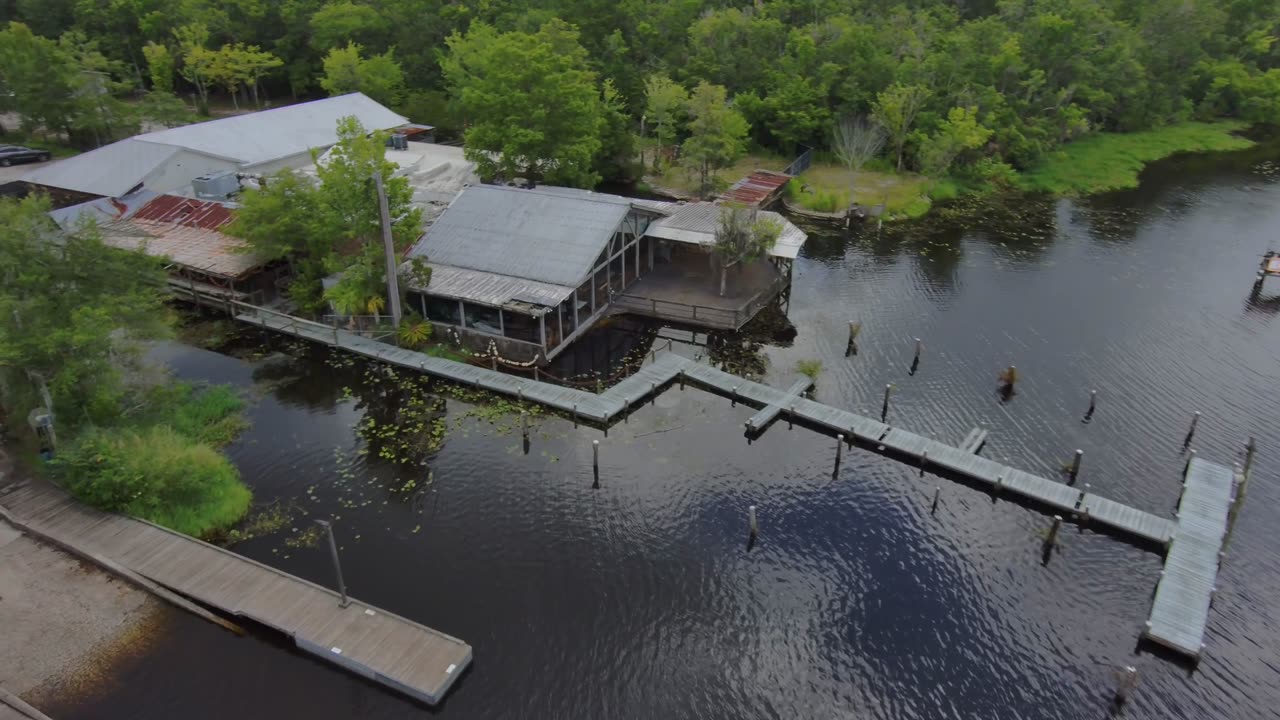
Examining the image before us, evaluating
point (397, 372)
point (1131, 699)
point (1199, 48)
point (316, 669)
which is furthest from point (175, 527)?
point (1199, 48)

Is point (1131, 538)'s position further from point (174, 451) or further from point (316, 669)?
point (174, 451)

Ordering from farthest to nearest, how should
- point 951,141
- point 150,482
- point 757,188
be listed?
point 951,141
point 757,188
point 150,482

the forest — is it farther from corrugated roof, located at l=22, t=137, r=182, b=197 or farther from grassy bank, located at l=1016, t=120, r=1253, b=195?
corrugated roof, located at l=22, t=137, r=182, b=197

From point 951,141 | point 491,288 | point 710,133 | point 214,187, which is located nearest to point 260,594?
point 491,288

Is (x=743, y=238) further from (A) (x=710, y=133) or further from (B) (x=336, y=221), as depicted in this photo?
(B) (x=336, y=221)

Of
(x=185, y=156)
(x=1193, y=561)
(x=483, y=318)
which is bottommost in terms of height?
(x=1193, y=561)

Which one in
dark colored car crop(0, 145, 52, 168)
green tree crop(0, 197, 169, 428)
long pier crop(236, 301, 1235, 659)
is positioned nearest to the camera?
long pier crop(236, 301, 1235, 659)

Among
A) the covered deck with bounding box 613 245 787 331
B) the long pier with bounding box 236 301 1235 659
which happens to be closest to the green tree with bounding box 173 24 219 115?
the long pier with bounding box 236 301 1235 659
